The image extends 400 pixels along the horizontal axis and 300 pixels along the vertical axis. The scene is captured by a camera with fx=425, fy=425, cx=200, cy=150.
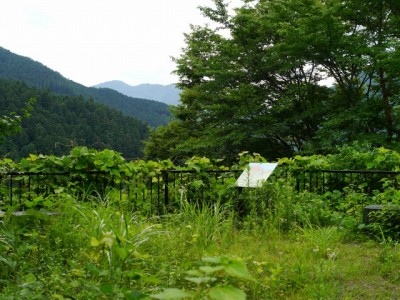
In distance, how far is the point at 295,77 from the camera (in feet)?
67.9

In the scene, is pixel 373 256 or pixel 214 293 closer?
pixel 214 293

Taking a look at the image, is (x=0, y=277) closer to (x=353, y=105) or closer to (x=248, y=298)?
(x=248, y=298)

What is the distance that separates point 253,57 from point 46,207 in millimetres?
15884

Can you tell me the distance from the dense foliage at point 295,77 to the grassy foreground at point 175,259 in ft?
36.7

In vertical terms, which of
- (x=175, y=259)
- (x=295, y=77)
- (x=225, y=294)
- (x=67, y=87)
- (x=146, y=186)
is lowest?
(x=175, y=259)

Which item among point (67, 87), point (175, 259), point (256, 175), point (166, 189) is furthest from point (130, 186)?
point (67, 87)

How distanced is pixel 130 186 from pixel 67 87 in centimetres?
13144

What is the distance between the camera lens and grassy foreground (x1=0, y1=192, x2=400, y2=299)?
3.22m

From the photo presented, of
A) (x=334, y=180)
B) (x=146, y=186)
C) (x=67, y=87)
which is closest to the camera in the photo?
(x=146, y=186)

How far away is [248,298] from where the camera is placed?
3.45 meters

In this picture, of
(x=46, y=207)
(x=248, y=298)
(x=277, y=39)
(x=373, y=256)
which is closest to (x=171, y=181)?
(x=46, y=207)

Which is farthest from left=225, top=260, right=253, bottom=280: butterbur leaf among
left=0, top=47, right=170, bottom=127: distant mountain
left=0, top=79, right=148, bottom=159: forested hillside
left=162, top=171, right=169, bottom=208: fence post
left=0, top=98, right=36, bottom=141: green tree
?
left=0, top=47, right=170, bottom=127: distant mountain

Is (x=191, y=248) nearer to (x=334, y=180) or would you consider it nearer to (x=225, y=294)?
(x=225, y=294)

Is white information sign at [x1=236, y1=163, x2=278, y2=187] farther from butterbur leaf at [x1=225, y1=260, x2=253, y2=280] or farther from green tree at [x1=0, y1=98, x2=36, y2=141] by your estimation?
butterbur leaf at [x1=225, y1=260, x2=253, y2=280]
